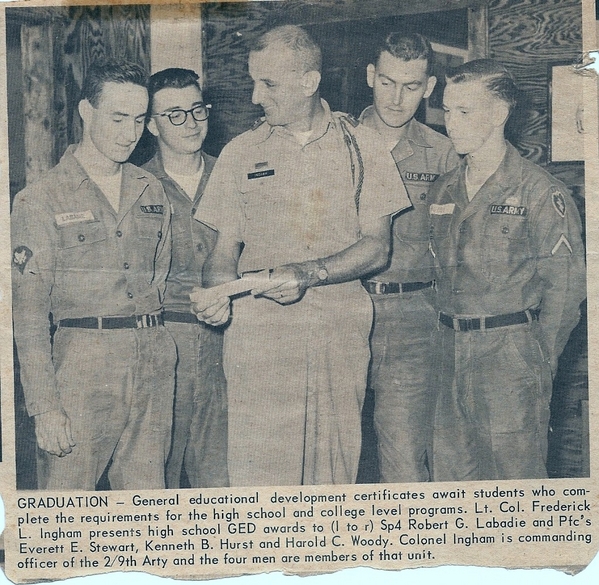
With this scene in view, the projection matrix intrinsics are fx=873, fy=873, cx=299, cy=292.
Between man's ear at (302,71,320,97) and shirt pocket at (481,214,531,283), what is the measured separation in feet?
2.19

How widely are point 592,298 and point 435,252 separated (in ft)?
1.66

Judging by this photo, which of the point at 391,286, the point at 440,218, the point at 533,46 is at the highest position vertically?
the point at 533,46

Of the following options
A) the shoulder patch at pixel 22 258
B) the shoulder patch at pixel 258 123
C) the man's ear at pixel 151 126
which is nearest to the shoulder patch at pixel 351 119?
the shoulder patch at pixel 258 123

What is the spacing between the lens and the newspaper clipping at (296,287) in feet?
8.65

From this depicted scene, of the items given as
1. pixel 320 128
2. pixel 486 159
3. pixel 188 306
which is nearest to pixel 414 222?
pixel 486 159

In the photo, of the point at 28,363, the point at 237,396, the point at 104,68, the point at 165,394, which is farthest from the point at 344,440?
the point at 104,68

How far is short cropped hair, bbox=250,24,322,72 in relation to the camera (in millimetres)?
2680

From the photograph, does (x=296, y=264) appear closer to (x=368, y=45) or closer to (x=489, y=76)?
(x=368, y=45)

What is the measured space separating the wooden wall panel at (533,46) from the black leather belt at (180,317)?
1.13 metres

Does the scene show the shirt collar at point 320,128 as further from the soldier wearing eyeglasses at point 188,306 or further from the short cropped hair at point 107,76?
the short cropped hair at point 107,76

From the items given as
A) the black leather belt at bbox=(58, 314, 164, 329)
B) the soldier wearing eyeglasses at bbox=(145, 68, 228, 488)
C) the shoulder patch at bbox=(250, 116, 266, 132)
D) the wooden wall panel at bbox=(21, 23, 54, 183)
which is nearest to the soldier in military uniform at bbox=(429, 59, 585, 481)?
the shoulder patch at bbox=(250, 116, 266, 132)

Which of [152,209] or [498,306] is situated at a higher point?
[152,209]

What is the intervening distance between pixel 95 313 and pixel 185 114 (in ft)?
2.18

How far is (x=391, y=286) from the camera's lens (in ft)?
8.75
